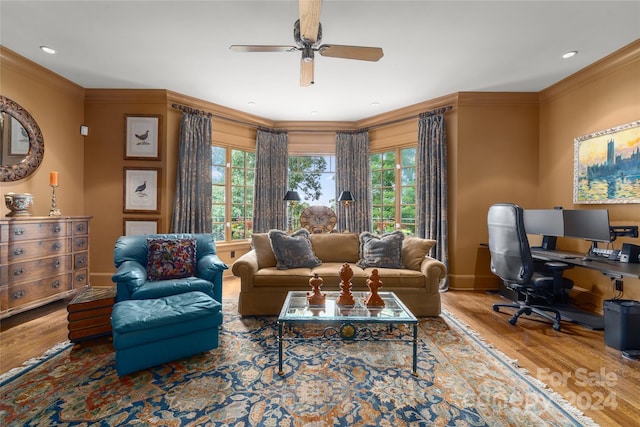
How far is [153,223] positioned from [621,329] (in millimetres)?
5319

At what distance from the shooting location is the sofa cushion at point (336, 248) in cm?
386

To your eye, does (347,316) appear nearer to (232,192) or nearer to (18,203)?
(18,203)

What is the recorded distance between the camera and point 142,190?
Answer: 14.0 ft

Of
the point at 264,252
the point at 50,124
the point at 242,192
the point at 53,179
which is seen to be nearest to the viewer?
the point at 53,179

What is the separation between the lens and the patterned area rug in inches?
65.6

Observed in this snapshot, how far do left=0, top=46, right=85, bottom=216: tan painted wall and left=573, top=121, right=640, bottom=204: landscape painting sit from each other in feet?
21.5

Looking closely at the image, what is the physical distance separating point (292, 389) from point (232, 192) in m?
3.95

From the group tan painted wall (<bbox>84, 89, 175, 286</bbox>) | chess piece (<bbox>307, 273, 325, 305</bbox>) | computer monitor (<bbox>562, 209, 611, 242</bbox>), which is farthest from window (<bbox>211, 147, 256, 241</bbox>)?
computer monitor (<bbox>562, 209, 611, 242</bbox>)

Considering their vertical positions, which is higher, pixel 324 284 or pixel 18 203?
pixel 18 203

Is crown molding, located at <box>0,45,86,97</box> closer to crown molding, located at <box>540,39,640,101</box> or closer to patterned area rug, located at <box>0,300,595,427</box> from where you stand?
patterned area rug, located at <box>0,300,595,427</box>

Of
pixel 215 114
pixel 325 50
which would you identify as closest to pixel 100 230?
pixel 215 114

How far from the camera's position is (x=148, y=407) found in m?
1.74

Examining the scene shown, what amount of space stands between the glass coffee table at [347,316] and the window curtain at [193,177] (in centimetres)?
243

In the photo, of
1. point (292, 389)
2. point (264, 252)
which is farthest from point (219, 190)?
point (292, 389)
